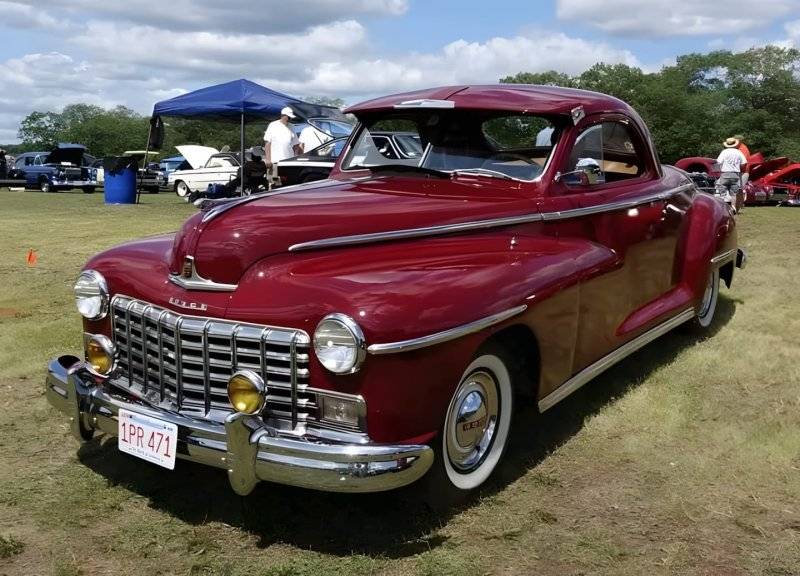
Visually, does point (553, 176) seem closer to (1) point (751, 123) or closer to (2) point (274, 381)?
(2) point (274, 381)

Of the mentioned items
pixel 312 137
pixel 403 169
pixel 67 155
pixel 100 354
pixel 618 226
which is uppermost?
pixel 312 137

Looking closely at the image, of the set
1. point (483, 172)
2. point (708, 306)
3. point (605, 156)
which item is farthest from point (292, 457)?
point (708, 306)

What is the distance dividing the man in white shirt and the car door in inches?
414

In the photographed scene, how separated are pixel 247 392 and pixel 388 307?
2.00 feet

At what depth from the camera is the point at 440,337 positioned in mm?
2662

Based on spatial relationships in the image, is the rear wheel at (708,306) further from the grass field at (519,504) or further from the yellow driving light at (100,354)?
the yellow driving light at (100,354)

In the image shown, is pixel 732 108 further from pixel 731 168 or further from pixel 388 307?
pixel 388 307

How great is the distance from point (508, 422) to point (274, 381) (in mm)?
1123

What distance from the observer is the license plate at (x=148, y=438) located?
2768 mm

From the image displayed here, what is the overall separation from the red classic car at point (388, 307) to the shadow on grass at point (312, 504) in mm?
216

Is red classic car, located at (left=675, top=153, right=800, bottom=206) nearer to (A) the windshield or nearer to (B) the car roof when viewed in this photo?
(B) the car roof

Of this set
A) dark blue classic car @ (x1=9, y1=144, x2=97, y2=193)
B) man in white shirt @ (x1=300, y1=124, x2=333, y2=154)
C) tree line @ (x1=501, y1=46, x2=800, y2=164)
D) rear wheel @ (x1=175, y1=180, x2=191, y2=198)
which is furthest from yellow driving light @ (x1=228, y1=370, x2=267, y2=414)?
tree line @ (x1=501, y1=46, x2=800, y2=164)

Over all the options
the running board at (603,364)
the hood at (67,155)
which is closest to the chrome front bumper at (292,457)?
the running board at (603,364)

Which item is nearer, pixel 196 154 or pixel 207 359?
pixel 207 359
